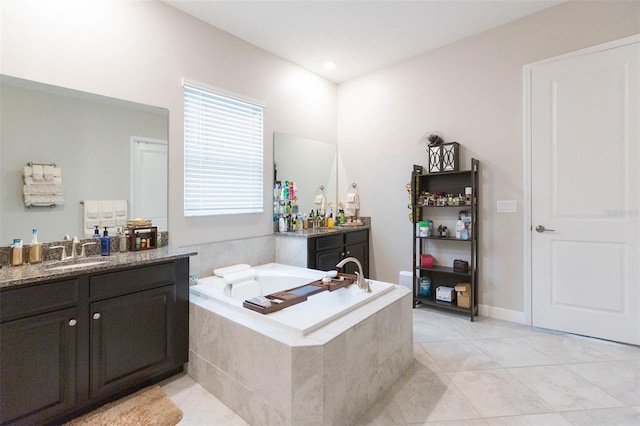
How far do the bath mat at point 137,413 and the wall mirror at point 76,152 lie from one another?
110cm

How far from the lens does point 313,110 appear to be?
3.91 m

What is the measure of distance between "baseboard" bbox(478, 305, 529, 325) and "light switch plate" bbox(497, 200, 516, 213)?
0.98 meters

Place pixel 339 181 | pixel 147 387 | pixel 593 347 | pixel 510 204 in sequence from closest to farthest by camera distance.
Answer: pixel 147 387, pixel 593 347, pixel 510 204, pixel 339 181

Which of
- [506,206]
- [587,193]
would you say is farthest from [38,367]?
[587,193]

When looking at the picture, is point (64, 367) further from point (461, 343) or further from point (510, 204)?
point (510, 204)

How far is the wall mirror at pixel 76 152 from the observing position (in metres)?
1.86

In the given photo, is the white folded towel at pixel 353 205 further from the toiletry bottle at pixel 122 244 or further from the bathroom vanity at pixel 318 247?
the toiletry bottle at pixel 122 244

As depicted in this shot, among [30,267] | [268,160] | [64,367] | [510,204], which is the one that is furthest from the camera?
[268,160]

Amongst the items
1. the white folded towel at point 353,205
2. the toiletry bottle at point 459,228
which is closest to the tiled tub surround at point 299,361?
the toiletry bottle at point 459,228

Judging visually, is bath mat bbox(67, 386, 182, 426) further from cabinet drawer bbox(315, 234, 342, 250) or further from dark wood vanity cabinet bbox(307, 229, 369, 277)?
cabinet drawer bbox(315, 234, 342, 250)

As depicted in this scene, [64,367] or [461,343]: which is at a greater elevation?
[64,367]

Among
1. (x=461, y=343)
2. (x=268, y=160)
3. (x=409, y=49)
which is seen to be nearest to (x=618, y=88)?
(x=409, y=49)

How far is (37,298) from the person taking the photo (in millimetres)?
1521

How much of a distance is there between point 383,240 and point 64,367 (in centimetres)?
315
